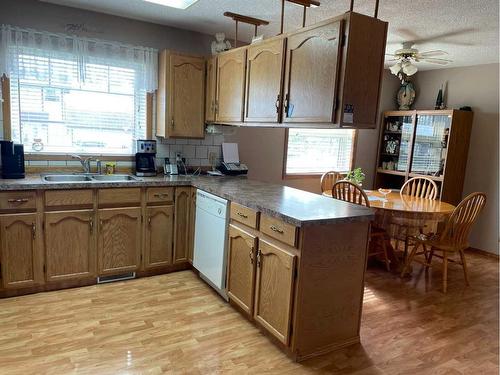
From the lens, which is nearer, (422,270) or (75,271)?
(75,271)

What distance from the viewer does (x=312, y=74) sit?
2.42 m

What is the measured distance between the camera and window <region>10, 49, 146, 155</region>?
10.2 feet

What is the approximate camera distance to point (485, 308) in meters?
3.03

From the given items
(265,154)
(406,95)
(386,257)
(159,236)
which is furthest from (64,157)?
(406,95)

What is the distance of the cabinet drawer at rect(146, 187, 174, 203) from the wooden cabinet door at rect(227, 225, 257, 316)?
84 centimetres

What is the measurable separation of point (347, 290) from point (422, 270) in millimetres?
2004

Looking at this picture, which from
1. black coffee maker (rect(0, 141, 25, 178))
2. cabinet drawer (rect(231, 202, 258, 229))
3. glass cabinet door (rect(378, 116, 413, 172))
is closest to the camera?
cabinet drawer (rect(231, 202, 258, 229))

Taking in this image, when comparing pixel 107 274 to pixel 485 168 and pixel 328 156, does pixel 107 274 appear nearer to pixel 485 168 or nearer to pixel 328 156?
pixel 328 156

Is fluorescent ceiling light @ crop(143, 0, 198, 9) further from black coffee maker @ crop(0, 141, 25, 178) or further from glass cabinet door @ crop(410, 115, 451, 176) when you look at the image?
glass cabinet door @ crop(410, 115, 451, 176)

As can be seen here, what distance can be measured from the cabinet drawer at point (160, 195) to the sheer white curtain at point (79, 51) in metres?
1.04

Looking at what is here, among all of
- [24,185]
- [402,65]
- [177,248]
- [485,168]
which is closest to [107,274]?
[177,248]

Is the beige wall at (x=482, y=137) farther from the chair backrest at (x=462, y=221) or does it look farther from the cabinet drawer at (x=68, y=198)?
the cabinet drawer at (x=68, y=198)

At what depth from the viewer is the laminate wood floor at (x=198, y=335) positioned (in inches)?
83.0

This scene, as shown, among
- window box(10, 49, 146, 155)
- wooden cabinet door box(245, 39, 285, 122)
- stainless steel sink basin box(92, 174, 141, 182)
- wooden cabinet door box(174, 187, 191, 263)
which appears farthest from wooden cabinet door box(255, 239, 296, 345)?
window box(10, 49, 146, 155)
